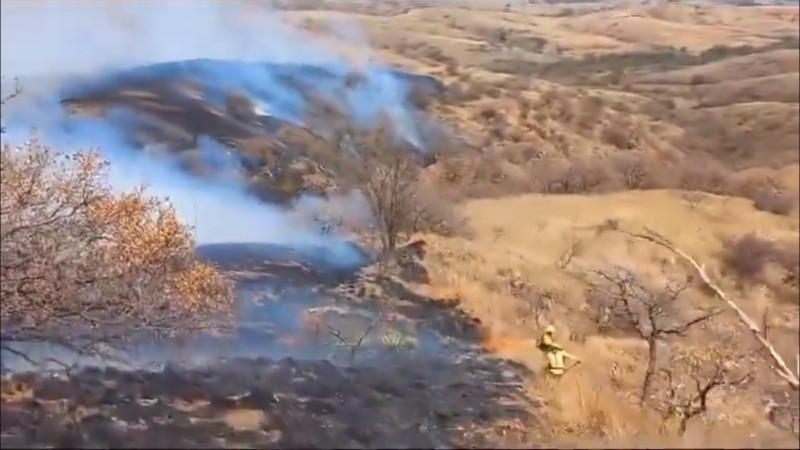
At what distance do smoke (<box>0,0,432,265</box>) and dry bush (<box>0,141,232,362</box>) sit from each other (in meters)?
0.04

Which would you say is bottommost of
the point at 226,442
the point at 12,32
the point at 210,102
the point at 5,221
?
the point at 226,442

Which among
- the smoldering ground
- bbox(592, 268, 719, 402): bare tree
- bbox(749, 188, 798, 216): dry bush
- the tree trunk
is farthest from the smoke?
bbox(749, 188, 798, 216): dry bush

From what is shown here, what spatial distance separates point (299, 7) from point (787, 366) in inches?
46.4

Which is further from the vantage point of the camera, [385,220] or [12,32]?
[385,220]

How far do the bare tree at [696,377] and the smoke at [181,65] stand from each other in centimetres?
65

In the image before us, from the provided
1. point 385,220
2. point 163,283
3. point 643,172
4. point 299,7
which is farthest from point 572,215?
point 163,283

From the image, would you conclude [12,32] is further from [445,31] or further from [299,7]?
[445,31]

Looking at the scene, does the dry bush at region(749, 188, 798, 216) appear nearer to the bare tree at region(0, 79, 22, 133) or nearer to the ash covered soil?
the ash covered soil

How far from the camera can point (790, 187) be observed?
2.19 metres

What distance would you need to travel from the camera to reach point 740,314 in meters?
2.01

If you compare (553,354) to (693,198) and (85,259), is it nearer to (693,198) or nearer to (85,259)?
(693,198)

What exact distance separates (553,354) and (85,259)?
88 cm

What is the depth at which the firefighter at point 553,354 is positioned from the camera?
77.7 inches

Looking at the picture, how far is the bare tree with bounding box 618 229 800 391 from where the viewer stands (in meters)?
1.91
